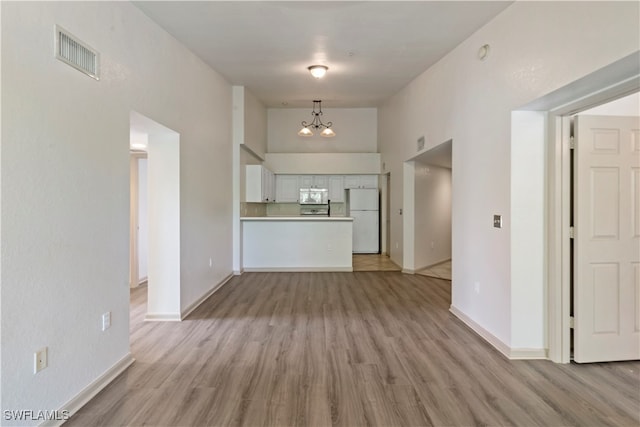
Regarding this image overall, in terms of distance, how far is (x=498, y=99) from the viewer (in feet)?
10.1

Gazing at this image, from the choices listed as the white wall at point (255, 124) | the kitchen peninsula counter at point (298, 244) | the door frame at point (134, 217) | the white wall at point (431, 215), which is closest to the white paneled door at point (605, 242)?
the white wall at point (431, 215)

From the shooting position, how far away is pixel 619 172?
108 inches

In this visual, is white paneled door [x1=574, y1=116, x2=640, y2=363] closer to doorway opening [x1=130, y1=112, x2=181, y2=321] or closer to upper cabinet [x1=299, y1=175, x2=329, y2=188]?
doorway opening [x1=130, y1=112, x2=181, y2=321]

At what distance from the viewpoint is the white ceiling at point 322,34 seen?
10.2 ft

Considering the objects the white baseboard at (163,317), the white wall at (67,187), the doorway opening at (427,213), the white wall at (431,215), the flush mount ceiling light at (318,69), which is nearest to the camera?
the white wall at (67,187)

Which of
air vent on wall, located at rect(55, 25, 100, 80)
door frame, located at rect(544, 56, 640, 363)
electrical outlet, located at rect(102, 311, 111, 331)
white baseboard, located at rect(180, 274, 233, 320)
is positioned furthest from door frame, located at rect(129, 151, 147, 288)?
door frame, located at rect(544, 56, 640, 363)

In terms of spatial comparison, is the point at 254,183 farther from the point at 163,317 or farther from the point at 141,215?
the point at 163,317

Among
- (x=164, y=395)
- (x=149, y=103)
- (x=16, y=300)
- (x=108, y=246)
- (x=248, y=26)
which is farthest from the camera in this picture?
(x=248, y=26)

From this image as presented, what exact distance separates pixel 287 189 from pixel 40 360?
24.1ft

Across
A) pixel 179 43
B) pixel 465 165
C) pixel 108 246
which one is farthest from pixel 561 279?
pixel 179 43

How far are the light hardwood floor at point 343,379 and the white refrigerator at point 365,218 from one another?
5020 mm

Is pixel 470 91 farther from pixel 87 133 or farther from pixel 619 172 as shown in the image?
pixel 87 133

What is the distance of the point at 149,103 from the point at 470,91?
3.29m

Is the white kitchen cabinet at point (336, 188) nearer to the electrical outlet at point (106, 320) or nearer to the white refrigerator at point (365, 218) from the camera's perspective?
the white refrigerator at point (365, 218)
